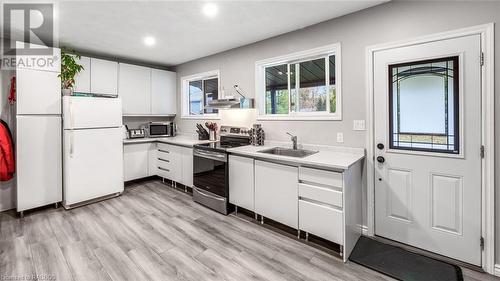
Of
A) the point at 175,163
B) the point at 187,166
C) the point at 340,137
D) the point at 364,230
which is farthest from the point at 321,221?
the point at 175,163

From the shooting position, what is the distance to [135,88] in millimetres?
4621

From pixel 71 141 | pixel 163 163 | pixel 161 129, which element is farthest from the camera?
pixel 161 129

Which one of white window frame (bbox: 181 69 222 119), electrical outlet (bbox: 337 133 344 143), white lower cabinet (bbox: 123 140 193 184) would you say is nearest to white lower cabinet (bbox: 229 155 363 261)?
electrical outlet (bbox: 337 133 344 143)

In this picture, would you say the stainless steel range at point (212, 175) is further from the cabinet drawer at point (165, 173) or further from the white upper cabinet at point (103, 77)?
the white upper cabinet at point (103, 77)

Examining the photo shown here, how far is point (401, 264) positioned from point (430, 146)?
45.0 inches

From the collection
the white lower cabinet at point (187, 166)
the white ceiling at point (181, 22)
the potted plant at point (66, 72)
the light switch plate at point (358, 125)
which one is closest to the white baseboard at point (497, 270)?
the light switch plate at point (358, 125)

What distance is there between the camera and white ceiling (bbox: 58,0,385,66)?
246 cm

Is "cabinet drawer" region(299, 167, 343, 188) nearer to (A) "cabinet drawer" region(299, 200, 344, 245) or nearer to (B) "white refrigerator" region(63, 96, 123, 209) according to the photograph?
(A) "cabinet drawer" region(299, 200, 344, 245)

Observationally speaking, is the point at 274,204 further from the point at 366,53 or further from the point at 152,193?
the point at 152,193

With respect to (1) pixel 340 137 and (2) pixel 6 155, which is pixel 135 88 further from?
(1) pixel 340 137

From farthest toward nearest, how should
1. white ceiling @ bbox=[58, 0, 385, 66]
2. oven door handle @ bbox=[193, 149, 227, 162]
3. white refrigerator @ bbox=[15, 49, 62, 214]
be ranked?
oven door handle @ bbox=[193, 149, 227, 162] → white refrigerator @ bbox=[15, 49, 62, 214] → white ceiling @ bbox=[58, 0, 385, 66]

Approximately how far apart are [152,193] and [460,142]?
4261mm

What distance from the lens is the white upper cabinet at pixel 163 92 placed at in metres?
4.93

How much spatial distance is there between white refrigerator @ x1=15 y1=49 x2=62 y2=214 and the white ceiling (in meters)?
0.76
